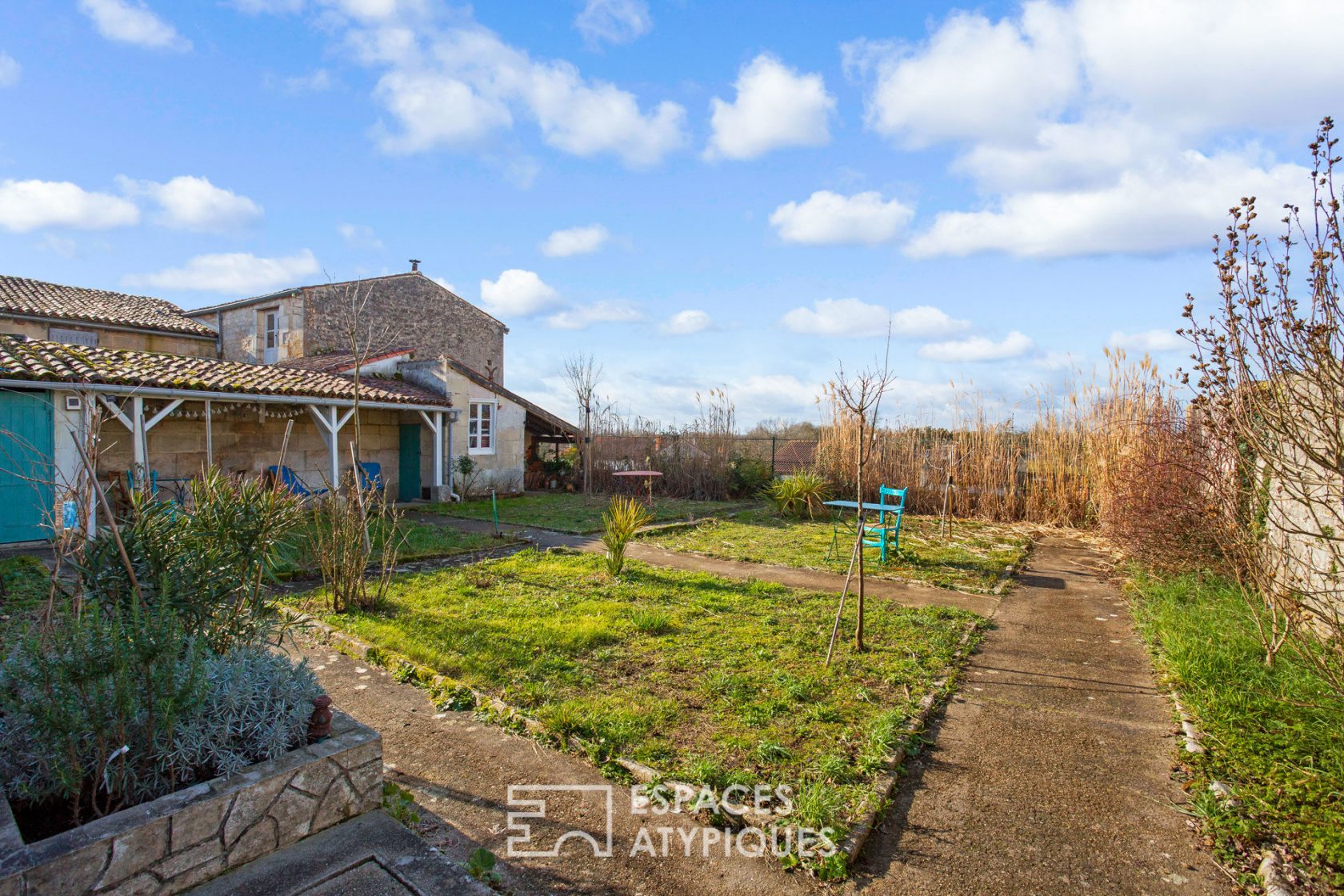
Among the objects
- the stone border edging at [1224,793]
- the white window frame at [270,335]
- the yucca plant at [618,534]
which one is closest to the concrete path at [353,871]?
the stone border edging at [1224,793]

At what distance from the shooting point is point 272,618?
3.69 metres

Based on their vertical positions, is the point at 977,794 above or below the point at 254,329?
below

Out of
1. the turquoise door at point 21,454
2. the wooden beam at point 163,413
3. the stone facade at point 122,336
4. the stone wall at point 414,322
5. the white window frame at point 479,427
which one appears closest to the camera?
the turquoise door at point 21,454

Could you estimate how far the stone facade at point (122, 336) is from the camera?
1688 centimetres

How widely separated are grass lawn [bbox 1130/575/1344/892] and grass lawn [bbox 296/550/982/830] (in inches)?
53.9

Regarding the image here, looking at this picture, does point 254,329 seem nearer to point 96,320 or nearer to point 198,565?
point 96,320

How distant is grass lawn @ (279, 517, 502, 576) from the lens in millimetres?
7617

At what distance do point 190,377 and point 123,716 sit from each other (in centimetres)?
972

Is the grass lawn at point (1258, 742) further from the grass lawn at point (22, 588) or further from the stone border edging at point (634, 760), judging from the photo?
the grass lawn at point (22, 588)

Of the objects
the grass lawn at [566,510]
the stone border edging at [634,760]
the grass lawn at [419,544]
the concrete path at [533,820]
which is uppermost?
the grass lawn at [566,510]

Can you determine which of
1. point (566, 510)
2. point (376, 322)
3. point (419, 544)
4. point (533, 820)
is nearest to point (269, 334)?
point (376, 322)

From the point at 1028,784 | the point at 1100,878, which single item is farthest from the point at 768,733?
the point at 1100,878

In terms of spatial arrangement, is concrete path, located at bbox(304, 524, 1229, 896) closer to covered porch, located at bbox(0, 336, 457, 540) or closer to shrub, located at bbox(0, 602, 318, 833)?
shrub, located at bbox(0, 602, 318, 833)

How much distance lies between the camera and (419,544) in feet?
30.5
